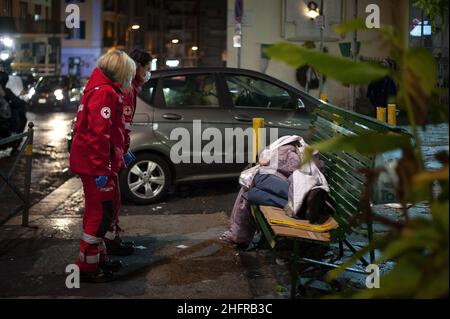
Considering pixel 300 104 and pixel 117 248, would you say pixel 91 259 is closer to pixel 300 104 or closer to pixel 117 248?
pixel 117 248

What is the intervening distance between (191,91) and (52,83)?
1964 cm

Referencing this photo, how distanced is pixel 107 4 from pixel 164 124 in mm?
63068

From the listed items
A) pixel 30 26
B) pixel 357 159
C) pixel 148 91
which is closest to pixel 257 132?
pixel 148 91

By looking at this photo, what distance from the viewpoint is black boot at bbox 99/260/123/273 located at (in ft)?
18.0

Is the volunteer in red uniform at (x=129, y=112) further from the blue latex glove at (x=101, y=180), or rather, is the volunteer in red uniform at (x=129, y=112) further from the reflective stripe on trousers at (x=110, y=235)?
the blue latex glove at (x=101, y=180)

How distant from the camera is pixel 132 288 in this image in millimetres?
5176

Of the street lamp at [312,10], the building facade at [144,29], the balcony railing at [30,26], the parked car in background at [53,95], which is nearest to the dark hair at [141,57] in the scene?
the balcony railing at [30,26]

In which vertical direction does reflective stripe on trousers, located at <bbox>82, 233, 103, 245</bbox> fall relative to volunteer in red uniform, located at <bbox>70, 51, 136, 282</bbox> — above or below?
below

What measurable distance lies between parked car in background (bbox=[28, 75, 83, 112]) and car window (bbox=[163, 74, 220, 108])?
18.0 metres

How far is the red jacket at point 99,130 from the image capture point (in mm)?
5113

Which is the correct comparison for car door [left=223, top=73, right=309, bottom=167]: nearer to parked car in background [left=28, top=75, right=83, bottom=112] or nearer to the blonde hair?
the blonde hair

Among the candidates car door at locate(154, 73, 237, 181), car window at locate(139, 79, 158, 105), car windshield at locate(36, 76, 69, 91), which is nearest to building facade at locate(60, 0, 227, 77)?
car windshield at locate(36, 76, 69, 91)
